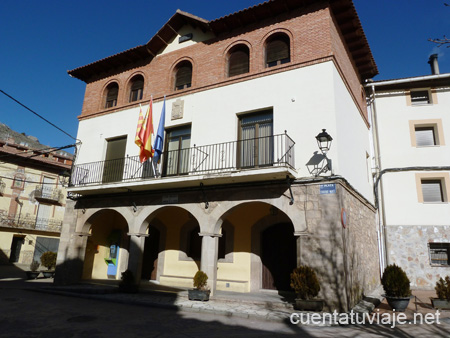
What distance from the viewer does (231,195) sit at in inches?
392

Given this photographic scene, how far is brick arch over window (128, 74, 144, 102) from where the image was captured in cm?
1377

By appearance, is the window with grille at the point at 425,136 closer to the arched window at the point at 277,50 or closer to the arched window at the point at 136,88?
the arched window at the point at 277,50

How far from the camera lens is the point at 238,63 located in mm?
11555

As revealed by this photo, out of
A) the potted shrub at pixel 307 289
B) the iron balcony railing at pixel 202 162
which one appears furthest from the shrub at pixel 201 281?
the iron balcony railing at pixel 202 162

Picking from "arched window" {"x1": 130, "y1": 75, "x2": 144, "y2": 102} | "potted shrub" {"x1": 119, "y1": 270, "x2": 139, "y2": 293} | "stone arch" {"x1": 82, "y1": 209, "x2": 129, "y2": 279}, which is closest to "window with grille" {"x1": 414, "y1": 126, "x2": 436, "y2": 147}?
"arched window" {"x1": 130, "y1": 75, "x2": 144, "y2": 102}

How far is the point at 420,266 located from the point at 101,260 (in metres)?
13.3

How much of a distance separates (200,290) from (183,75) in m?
7.83

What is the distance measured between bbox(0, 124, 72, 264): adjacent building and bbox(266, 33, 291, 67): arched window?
1996 centimetres

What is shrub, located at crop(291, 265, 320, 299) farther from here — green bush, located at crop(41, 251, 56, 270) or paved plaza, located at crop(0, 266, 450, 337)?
green bush, located at crop(41, 251, 56, 270)

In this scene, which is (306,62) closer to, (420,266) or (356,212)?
(356,212)

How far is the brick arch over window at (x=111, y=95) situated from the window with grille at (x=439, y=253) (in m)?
14.5

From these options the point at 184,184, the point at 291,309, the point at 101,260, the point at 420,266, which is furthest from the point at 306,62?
the point at 101,260

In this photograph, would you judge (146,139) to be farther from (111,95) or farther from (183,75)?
(111,95)

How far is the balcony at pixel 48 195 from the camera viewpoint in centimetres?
2728
